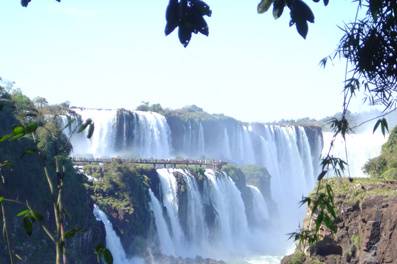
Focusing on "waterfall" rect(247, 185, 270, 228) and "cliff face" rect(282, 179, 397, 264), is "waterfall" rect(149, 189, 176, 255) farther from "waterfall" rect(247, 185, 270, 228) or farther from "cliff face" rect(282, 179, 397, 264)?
"waterfall" rect(247, 185, 270, 228)

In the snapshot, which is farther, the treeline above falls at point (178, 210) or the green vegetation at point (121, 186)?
the treeline above falls at point (178, 210)

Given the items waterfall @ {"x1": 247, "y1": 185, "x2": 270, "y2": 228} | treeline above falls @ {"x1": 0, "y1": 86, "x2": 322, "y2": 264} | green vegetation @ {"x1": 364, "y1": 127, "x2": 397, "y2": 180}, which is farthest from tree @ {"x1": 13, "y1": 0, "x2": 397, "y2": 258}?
waterfall @ {"x1": 247, "y1": 185, "x2": 270, "y2": 228}

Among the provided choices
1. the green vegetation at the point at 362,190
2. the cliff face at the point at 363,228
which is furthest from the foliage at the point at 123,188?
the green vegetation at the point at 362,190

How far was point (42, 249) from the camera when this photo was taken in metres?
23.7

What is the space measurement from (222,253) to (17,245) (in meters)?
15.6

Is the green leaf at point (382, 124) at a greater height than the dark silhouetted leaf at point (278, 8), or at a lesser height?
lesser

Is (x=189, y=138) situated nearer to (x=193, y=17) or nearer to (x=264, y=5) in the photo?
(x=264, y=5)

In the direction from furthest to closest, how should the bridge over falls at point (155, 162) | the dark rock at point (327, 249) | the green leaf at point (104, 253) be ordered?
the bridge over falls at point (155, 162) < the dark rock at point (327, 249) < the green leaf at point (104, 253)

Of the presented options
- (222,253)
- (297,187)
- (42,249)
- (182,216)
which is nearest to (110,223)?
(42,249)

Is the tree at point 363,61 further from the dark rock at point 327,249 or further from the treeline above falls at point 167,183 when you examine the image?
the dark rock at point 327,249

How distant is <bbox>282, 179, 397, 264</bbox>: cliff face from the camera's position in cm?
1908

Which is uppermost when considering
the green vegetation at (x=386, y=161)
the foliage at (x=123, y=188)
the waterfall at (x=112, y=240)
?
the green vegetation at (x=386, y=161)

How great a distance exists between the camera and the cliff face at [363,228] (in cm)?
1908

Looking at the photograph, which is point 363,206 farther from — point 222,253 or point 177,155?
point 177,155
